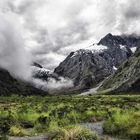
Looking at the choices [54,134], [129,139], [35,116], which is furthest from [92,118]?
[54,134]

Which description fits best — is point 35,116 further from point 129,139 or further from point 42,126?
point 129,139

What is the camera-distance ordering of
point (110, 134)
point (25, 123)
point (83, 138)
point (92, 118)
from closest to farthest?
1. point (83, 138)
2. point (110, 134)
3. point (25, 123)
4. point (92, 118)

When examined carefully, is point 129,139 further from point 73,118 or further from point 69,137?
point 73,118

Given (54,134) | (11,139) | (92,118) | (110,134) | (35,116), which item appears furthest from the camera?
(92,118)

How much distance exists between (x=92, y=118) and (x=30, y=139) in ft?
72.3

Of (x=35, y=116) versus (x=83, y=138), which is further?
(x=35, y=116)

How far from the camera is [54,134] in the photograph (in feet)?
83.4

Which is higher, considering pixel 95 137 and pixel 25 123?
pixel 25 123

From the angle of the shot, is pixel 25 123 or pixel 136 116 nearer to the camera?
pixel 136 116

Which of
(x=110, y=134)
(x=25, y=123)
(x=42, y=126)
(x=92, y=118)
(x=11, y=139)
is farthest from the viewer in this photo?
(x=92, y=118)

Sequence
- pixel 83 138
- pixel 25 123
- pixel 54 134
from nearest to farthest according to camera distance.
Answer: pixel 83 138 < pixel 54 134 < pixel 25 123

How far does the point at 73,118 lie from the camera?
46.3 metres

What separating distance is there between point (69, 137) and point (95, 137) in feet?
5.61

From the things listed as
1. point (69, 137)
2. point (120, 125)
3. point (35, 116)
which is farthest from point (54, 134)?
point (35, 116)
